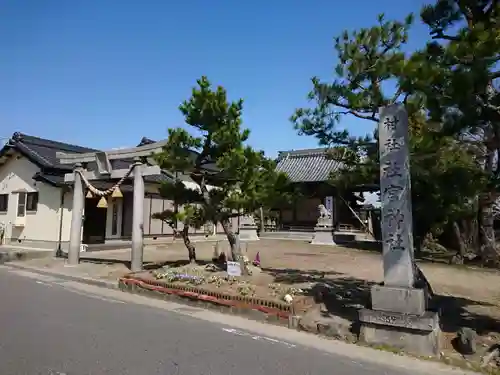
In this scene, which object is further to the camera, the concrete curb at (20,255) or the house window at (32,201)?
the house window at (32,201)

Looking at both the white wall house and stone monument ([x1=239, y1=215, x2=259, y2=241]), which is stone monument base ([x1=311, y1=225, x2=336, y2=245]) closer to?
stone monument ([x1=239, y1=215, x2=259, y2=241])

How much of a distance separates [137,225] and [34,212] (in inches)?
419

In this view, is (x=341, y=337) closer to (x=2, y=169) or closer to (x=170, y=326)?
(x=170, y=326)

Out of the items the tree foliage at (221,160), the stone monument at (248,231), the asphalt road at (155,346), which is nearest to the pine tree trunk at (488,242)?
the tree foliage at (221,160)

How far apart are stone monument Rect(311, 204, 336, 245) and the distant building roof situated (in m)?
4.00

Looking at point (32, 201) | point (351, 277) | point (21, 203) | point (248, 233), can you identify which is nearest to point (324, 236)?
point (248, 233)

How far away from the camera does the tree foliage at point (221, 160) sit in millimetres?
11227

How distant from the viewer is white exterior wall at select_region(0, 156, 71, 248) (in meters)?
19.9

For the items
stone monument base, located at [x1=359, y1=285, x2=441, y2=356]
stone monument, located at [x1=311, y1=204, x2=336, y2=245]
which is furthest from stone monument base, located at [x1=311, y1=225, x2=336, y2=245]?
stone monument base, located at [x1=359, y1=285, x2=441, y2=356]

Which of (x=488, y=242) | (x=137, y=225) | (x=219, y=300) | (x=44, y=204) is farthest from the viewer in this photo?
(x=44, y=204)

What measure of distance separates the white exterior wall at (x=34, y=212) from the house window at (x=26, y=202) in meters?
0.20

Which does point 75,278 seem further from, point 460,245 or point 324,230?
point 460,245

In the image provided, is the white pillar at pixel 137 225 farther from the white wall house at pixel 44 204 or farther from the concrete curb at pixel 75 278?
the white wall house at pixel 44 204

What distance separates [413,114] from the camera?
29.6 feet
